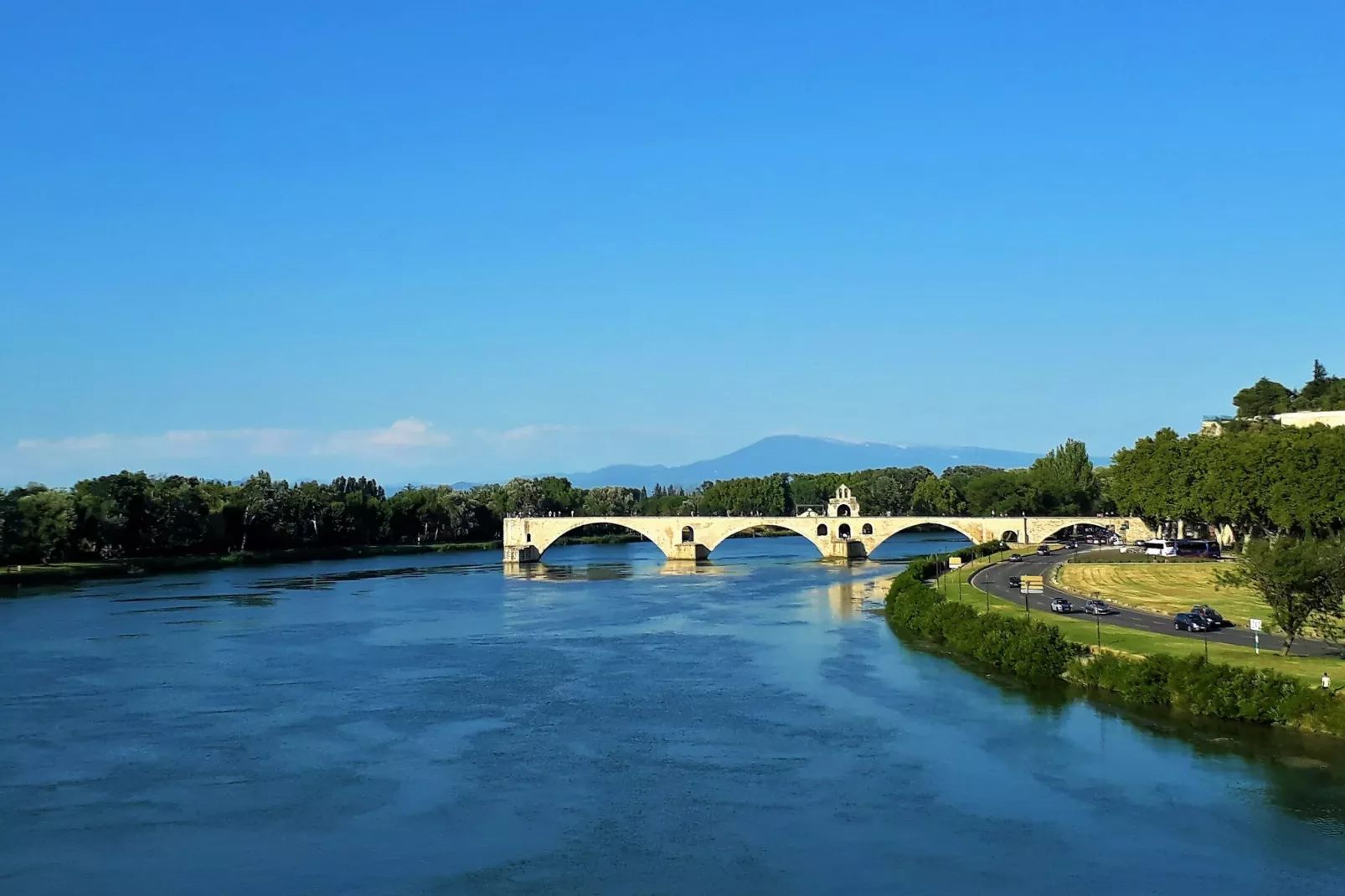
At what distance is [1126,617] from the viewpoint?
46219mm

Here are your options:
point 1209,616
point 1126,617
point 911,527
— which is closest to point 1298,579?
point 1209,616

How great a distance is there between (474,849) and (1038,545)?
75.1 m

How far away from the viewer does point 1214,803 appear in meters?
26.1

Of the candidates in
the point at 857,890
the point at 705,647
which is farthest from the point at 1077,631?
the point at 857,890

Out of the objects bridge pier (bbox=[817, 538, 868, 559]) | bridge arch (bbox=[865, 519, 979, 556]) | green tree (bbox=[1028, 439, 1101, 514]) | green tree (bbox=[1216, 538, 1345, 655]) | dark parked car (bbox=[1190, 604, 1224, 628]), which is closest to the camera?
green tree (bbox=[1216, 538, 1345, 655])

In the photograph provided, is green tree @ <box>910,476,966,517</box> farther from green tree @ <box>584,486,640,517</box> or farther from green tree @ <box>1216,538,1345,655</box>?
green tree @ <box>1216,538,1345,655</box>

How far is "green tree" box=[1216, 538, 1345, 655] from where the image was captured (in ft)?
114

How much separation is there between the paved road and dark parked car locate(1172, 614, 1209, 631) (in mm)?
272

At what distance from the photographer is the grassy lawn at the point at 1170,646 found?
3353cm

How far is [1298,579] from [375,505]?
316 ft

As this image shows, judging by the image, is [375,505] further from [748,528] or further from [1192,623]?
[1192,623]

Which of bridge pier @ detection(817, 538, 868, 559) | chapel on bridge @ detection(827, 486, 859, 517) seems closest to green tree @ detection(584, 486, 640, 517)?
chapel on bridge @ detection(827, 486, 859, 517)

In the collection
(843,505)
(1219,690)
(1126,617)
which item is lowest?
(1219,690)

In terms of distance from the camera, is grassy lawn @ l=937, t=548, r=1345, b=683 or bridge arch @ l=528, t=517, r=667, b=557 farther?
bridge arch @ l=528, t=517, r=667, b=557
